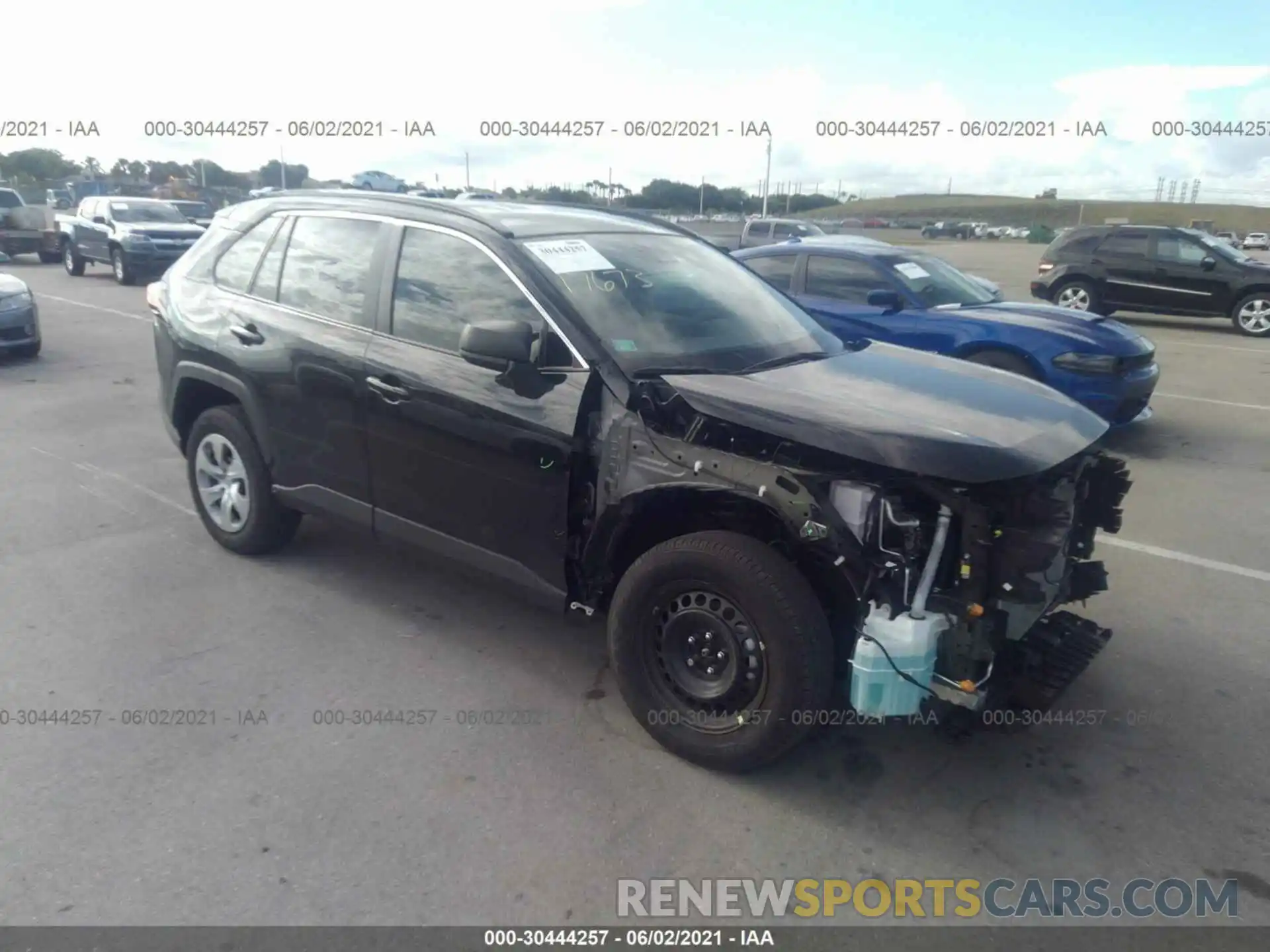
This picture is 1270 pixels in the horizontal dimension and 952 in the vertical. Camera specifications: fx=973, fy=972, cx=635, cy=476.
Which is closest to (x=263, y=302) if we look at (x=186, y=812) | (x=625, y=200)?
(x=186, y=812)

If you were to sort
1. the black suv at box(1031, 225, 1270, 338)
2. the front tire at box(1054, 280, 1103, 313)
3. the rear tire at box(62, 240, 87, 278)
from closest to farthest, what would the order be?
the black suv at box(1031, 225, 1270, 338)
the front tire at box(1054, 280, 1103, 313)
the rear tire at box(62, 240, 87, 278)

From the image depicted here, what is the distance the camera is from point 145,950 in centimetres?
260

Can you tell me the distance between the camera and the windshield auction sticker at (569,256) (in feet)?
12.8

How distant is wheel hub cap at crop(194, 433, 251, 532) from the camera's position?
16.6ft

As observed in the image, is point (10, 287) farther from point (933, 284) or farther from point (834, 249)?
point (933, 284)

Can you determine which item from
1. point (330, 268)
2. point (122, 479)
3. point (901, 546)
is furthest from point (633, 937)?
point (122, 479)

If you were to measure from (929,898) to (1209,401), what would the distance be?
8984 millimetres

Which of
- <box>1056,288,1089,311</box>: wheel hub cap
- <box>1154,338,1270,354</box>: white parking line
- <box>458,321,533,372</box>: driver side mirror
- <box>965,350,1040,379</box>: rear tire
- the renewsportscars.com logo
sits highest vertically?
<box>458,321,533,372</box>: driver side mirror

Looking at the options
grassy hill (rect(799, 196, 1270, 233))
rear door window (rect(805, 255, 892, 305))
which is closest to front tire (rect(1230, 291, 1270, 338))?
rear door window (rect(805, 255, 892, 305))

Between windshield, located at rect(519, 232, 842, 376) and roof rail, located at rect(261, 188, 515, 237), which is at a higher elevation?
roof rail, located at rect(261, 188, 515, 237)

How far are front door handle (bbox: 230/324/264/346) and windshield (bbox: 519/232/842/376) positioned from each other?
5.17 ft

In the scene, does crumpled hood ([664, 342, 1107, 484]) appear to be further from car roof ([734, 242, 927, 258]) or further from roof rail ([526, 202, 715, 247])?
car roof ([734, 242, 927, 258])

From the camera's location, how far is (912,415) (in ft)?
10.7

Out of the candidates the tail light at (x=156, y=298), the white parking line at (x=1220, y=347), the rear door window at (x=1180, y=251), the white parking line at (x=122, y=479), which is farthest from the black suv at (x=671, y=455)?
the rear door window at (x=1180, y=251)
